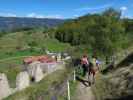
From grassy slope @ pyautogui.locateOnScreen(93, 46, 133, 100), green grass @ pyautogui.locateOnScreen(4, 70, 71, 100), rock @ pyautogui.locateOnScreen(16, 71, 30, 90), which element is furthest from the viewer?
rock @ pyautogui.locateOnScreen(16, 71, 30, 90)

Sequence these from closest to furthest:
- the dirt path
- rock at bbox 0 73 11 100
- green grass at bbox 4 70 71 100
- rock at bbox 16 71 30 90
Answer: the dirt path
green grass at bbox 4 70 71 100
rock at bbox 0 73 11 100
rock at bbox 16 71 30 90

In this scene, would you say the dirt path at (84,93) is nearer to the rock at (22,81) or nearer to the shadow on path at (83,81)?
the shadow on path at (83,81)

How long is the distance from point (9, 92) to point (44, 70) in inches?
158

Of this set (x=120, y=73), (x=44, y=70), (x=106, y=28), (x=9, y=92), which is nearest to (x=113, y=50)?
(x=106, y=28)

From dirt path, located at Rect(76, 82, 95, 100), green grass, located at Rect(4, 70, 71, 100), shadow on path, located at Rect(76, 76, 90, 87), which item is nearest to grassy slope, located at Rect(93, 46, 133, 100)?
dirt path, located at Rect(76, 82, 95, 100)

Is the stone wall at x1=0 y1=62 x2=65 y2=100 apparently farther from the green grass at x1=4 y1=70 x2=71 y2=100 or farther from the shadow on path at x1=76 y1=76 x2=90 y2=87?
the shadow on path at x1=76 y1=76 x2=90 y2=87

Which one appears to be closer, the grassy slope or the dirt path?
the grassy slope

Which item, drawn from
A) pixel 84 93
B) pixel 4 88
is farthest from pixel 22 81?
pixel 84 93

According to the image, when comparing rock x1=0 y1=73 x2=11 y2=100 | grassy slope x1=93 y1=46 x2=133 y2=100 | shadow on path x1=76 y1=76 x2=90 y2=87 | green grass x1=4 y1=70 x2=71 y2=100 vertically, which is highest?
grassy slope x1=93 y1=46 x2=133 y2=100

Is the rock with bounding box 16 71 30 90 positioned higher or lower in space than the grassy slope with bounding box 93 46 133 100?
lower

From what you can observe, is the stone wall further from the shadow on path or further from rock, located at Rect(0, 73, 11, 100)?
the shadow on path

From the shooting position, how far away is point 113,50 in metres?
50.6

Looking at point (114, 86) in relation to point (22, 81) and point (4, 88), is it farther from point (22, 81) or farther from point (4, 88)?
point (22, 81)

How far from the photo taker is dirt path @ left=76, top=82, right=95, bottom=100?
1572cm
